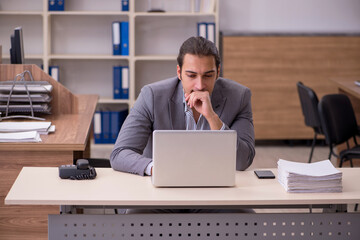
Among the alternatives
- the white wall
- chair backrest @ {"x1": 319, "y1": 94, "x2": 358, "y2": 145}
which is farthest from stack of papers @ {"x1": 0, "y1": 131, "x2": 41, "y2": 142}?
the white wall

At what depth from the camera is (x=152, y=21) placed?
6355 millimetres

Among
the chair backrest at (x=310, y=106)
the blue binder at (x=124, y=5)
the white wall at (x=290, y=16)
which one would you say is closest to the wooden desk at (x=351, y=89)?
the chair backrest at (x=310, y=106)

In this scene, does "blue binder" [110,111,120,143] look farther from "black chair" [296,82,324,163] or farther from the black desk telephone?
the black desk telephone

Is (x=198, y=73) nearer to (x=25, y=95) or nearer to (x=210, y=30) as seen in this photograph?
(x=25, y=95)

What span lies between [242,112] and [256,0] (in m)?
3.63

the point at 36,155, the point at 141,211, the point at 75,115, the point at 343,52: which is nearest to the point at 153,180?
the point at 141,211

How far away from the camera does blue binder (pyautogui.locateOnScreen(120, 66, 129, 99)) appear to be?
6.09m

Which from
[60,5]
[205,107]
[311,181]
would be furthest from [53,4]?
[311,181]

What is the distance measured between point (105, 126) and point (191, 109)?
3341 millimetres

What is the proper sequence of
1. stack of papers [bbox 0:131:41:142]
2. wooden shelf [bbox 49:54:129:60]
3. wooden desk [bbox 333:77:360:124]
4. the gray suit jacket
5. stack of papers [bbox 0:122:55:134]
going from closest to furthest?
the gray suit jacket < stack of papers [bbox 0:131:41:142] < stack of papers [bbox 0:122:55:134] < wooden desk [bbox 333:77:360:124] < wooden shelf [bbox 49:54:129:60]

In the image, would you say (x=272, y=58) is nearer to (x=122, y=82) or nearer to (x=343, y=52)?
(x=343, y=52)

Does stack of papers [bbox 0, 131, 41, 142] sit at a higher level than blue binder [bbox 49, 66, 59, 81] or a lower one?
lower

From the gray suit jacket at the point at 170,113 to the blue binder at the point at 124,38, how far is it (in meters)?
3.16

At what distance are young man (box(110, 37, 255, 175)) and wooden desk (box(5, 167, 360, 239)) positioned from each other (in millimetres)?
257
